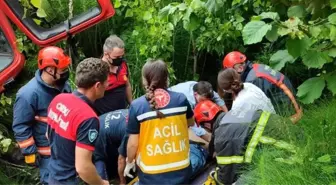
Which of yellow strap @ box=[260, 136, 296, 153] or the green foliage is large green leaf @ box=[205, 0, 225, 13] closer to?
the green foliage

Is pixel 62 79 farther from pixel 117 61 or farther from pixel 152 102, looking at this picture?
pixel 152 102

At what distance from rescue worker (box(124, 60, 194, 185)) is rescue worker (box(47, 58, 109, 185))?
1.01 ft

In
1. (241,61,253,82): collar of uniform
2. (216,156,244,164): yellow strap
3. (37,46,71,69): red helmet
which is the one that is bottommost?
(241,61,253,82): collar of uniform

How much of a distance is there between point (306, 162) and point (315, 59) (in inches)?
30.1

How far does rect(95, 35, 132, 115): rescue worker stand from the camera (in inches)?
195

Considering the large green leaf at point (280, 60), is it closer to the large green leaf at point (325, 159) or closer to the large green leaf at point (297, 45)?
the large green leaf at point (297, 45)

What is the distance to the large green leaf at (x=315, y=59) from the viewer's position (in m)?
2.52

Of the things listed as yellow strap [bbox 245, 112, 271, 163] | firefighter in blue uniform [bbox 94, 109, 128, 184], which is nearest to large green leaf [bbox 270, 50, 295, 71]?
yellow strap [bbox 245, 112, 271, 163]

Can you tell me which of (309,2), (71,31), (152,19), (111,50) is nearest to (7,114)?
(71,31)

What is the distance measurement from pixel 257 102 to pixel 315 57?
1.61 metres

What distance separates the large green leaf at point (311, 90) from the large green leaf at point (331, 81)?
0.10ft

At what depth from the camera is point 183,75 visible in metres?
6.90

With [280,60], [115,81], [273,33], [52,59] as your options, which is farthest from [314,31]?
[115,81]

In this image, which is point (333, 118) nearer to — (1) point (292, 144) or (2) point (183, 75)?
(1) point (292, 144)
